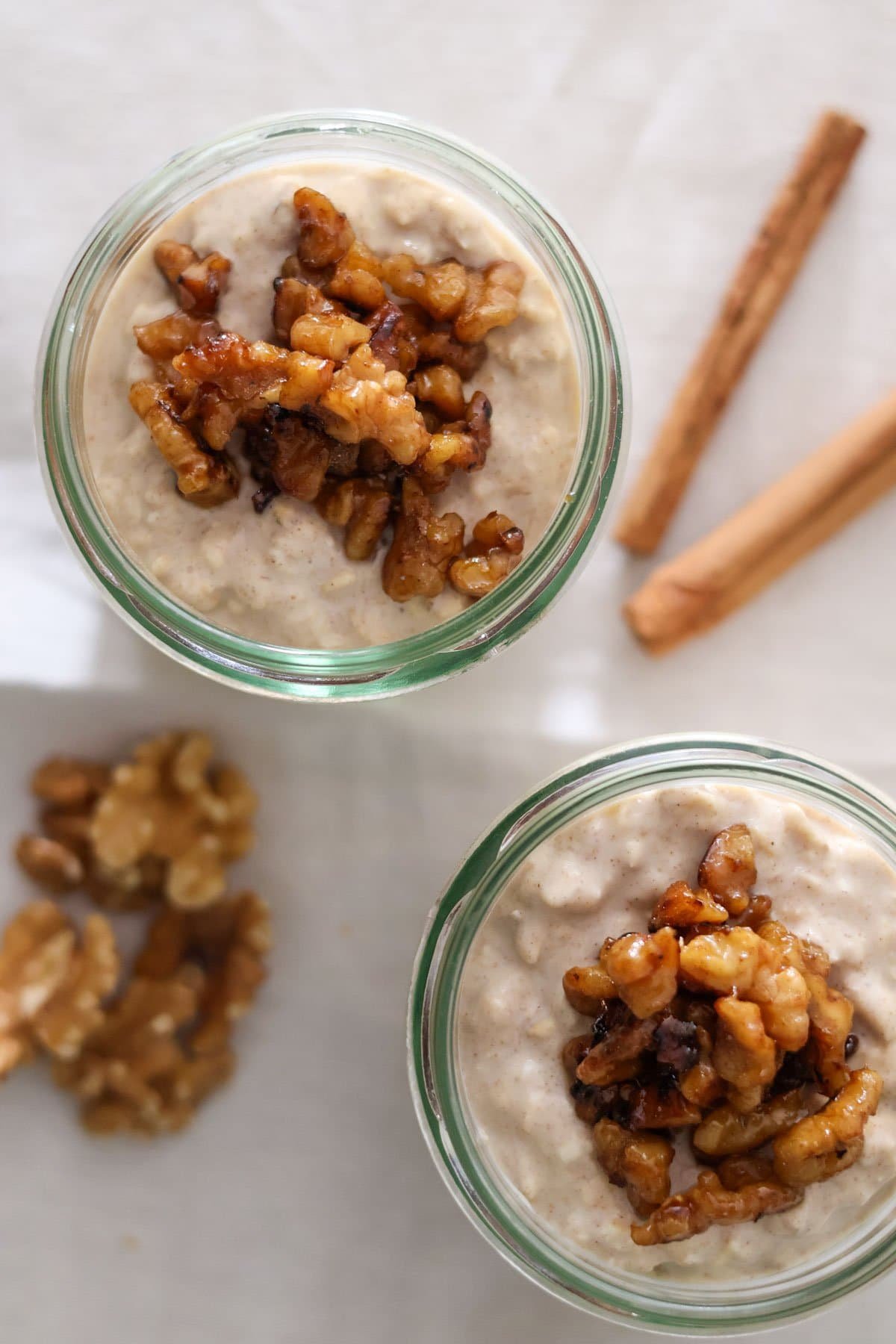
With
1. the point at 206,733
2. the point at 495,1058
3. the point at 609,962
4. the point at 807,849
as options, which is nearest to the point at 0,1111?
the point at 206,733

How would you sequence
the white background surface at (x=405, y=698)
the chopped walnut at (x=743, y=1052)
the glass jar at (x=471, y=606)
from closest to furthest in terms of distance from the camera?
the chopped walnut at (x=743, y=1052)
the glass jar at (x=471, y=606)
the white background surface at (x=405, y=698)

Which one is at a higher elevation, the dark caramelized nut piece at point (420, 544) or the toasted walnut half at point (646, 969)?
the dark caramelized nut piece at point (420, 544)

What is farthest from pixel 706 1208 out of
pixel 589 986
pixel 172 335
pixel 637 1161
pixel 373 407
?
pixel 172 335

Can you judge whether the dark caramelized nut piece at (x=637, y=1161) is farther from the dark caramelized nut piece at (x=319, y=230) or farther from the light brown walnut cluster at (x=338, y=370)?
the dark caramelized nut piece at (x=319, y=230)

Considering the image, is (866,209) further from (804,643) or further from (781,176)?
(804,643)

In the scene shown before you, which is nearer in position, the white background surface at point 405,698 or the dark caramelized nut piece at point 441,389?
the dark caramelized nut piece at point 441,389

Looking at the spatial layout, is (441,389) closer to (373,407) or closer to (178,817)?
(373,407)

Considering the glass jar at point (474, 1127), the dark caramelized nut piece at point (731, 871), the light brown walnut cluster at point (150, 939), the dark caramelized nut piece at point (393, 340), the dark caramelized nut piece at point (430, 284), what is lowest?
the light brown walnut cluster at point (150, 939)

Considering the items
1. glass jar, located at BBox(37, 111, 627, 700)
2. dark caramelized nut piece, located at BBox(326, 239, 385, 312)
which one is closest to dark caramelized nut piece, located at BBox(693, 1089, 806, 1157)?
glass jar, located at BBox(37, 111, 627, 700)

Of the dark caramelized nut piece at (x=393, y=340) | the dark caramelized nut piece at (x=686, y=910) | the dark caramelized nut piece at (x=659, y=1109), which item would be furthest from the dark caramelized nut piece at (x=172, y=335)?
the dark caramelized nut piece at (x=659, y=1109)
